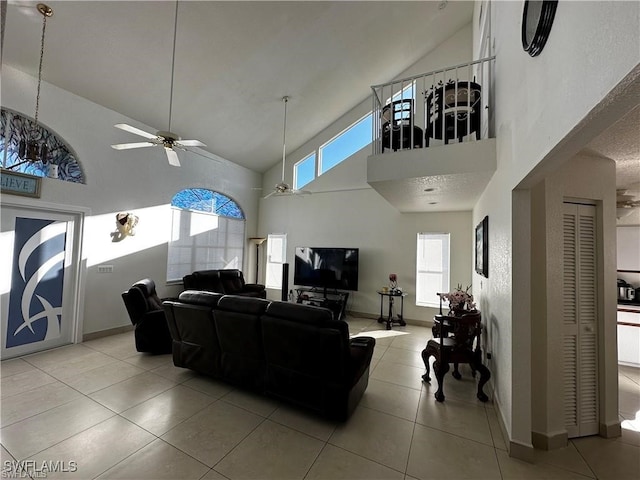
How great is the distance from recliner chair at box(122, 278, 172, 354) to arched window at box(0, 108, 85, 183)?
2015mm

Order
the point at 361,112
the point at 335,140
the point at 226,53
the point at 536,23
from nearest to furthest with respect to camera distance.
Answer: the point at 536,23, the point at 226,53, the point at 361,112, the point at 335,140

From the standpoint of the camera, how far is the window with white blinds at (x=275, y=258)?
725 cm

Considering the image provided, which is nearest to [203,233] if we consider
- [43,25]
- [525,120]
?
[43,25]

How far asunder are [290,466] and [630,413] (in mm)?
3245

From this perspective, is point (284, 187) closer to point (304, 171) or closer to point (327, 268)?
point (327, 268)

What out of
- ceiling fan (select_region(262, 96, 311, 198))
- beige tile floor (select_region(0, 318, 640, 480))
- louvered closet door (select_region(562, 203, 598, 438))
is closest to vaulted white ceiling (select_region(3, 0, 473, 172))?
ceiling fan (select_region(262, 96, 311, 198))

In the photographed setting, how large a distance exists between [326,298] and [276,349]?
3.69m

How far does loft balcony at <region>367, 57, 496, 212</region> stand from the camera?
2.81 m

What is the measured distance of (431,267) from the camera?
5535 millimetres

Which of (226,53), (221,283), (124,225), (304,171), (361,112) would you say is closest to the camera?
(226,53)

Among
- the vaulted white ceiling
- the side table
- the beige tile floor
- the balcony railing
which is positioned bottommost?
the beige tile floor

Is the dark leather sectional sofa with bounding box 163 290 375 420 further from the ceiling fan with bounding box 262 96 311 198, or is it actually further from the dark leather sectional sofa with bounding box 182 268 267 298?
the ceiling fan with bounding box 262 96 311 198

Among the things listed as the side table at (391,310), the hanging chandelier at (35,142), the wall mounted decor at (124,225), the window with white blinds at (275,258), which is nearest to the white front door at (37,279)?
the wall mounted decor at (124,225)

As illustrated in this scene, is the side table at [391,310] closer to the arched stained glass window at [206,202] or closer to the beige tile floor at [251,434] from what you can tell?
the beige tile floor at [251,434]
